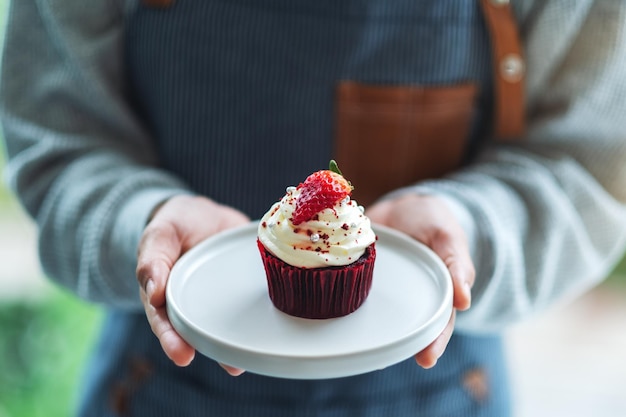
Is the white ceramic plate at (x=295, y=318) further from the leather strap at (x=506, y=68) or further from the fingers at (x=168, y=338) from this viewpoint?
the leather strap at (x=506, y=68)

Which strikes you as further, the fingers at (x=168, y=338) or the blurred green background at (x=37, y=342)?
the blurred green background at (x=37, y=342)

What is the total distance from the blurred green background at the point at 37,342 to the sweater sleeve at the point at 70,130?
62 centimetres

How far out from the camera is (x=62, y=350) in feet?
5.08

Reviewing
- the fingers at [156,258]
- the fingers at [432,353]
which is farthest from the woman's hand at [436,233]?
the fingers at [156,258]

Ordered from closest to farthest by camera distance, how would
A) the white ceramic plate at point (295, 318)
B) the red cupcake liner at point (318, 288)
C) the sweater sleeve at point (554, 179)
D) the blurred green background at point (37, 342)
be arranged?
the white ceramic plate at point (295, 318) → the red cupcake liner at point (318, 288) → the sweater sleeve at point (554, 179) → the blurred green background at point (37, 342)

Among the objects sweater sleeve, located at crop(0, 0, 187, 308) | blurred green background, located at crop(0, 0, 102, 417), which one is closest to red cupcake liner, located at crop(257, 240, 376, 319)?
sweater sleeve, located at crop(0, 0, 187, 308)

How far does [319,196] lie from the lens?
2.24 ft

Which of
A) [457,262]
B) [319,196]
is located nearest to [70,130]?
[319,196]

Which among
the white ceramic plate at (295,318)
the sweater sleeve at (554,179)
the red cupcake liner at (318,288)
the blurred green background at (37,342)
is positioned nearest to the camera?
the white ceramic plate at (295,318)

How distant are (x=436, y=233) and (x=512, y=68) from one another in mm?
272

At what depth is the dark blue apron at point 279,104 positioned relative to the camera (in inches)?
33.6

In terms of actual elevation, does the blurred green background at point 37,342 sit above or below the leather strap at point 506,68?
below

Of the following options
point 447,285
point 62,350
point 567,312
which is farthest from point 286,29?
point 567,312

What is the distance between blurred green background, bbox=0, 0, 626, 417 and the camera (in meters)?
1.50
